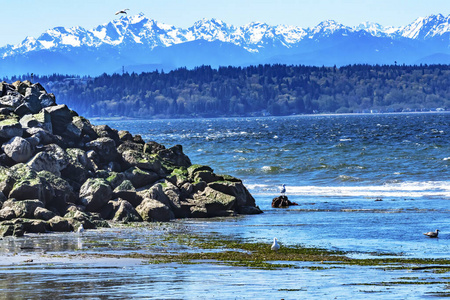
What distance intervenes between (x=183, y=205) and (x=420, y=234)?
10347mm

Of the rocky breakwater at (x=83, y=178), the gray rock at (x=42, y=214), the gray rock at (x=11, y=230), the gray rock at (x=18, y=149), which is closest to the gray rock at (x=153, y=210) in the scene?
the rocky breakwater at (x=83, y=178)

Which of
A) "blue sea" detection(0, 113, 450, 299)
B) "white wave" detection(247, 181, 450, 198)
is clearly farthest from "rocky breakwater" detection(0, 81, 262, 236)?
"white wave" detection(247, 181, 450, 198)

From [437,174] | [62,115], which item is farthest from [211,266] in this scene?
[437,174]

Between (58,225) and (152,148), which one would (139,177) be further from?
(58,225)

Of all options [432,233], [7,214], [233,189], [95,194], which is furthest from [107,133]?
[432,233]

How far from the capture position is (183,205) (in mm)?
31859

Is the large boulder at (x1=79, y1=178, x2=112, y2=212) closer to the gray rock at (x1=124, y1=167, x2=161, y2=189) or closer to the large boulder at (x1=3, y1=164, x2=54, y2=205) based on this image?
the large boulder at (x1=3, y1=164, x2=54, y2=205)

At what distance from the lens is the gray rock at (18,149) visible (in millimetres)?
30516

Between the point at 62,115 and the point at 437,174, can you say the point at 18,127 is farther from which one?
the point at 437,174

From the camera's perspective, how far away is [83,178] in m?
31.5

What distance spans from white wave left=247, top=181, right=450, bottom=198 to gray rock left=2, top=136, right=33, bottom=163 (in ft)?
60.7

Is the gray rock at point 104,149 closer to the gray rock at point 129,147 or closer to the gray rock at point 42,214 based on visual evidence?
the gray rock at point 129,147

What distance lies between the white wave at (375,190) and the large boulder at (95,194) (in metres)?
17.4

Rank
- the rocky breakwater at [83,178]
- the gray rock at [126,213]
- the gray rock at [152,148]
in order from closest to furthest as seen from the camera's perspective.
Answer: the rocky breakwater at [83,178] < the gray rock at [126,213] < the gray rock at [152,148]
